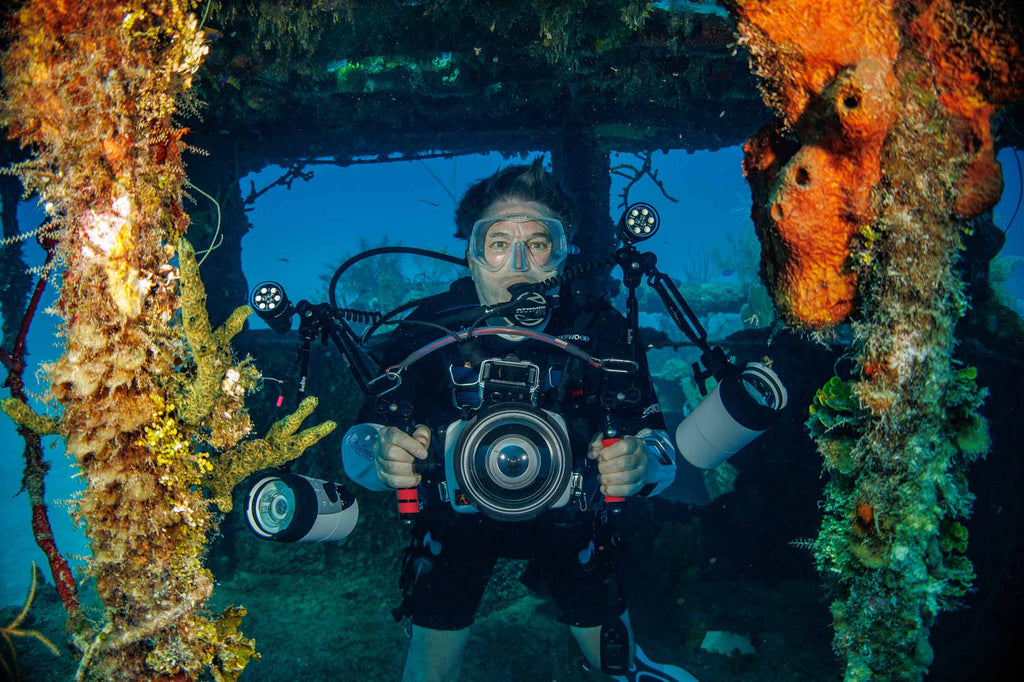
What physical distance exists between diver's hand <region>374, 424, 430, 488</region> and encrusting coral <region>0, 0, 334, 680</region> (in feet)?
4.22

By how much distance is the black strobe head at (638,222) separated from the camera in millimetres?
3158

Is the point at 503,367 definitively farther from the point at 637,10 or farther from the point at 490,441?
the point at 637,10

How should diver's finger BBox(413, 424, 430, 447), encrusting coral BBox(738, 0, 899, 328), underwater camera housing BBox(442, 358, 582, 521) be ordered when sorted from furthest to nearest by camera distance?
diver's finger BBox(413, 424, 430, 447)
underwater camera housing BBox(442, 358, 582, 521)
encrusting coral BBox(738, 0, 899, 328)

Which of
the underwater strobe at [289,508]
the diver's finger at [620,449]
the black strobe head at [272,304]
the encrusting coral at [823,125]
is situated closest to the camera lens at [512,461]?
the diver's finger at [620,449]

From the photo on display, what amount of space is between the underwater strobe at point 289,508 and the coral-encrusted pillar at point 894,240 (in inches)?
91.4

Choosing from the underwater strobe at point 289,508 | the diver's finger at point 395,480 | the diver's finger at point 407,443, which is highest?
the diver's finger at point 407,443

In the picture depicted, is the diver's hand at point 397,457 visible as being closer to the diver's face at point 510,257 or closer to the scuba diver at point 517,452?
the scuba diver at point 517,452

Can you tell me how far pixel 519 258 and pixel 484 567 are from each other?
2392 mm

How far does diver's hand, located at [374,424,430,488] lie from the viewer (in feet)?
8.92

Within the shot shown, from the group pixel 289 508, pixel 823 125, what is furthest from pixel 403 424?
pixel 823 125

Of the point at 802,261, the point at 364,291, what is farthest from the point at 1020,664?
the point at 364,291

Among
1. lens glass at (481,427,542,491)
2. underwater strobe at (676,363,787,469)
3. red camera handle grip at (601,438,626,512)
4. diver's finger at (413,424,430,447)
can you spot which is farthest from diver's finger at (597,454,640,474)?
diver's finger at (413,424,430,447)

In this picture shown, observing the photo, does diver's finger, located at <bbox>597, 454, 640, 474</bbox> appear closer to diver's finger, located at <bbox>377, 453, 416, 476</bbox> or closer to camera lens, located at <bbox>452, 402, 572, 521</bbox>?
camera lens, located at <bbox>452, 402, 572, 521</bbox>

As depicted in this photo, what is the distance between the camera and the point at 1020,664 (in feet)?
10.4
